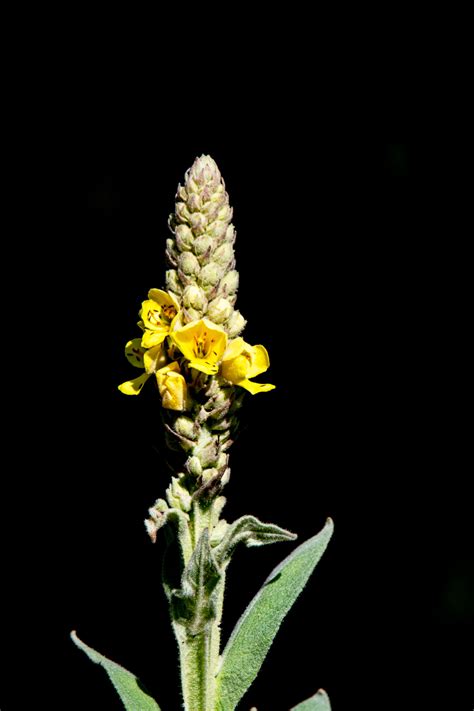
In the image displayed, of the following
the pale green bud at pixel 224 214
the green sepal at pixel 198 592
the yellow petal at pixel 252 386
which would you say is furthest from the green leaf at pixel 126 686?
the pale green bud at pixel 224 214

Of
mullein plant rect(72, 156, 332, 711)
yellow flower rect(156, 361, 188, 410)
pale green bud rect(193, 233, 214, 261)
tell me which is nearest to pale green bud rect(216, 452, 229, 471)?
mullein plant rect(72, 156, 332, 711)

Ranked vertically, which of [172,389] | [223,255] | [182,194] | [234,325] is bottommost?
[172,389]

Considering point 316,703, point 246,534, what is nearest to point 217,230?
point 246,534

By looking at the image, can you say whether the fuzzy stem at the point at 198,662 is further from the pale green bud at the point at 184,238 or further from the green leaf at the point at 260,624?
the pale green bud at the point at 184,238

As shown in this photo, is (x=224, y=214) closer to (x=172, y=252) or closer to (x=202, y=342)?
(x=172, y=252)

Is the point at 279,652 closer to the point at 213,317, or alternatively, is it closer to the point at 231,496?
the point at 231,496

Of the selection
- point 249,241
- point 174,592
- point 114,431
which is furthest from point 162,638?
point 174,592

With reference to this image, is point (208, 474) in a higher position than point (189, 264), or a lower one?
lower
